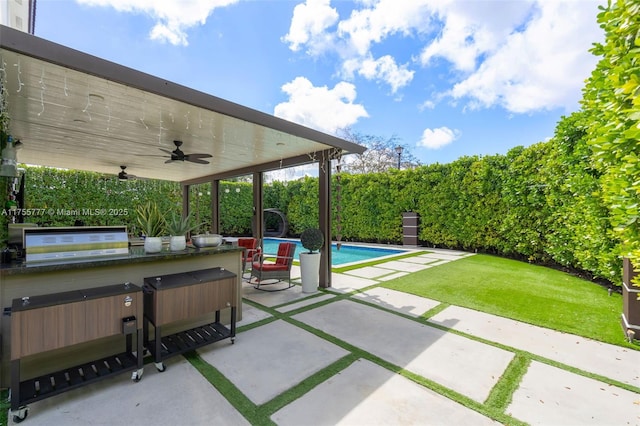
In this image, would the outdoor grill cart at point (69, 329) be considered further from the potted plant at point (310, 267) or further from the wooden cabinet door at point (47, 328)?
the potted plant at point (310, 267)

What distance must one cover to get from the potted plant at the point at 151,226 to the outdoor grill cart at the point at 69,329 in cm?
63

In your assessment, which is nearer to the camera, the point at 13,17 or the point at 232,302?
the point at 232,302

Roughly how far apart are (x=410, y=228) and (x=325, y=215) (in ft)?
22.2

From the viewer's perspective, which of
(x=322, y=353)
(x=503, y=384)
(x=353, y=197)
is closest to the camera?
(x=503, y=384)

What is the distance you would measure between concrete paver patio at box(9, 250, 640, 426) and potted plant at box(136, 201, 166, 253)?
4.09 feet

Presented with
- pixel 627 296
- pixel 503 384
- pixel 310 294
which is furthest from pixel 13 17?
pixel 627 296

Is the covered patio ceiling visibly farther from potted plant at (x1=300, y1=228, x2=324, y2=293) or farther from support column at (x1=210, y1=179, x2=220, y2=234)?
support column at (x1=210, y1=179, x2=220, y2=234)

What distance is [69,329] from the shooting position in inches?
83.0

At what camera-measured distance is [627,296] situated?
10.4ft

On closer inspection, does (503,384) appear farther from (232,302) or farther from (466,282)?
(466,282)

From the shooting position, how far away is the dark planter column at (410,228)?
11133 millimetres

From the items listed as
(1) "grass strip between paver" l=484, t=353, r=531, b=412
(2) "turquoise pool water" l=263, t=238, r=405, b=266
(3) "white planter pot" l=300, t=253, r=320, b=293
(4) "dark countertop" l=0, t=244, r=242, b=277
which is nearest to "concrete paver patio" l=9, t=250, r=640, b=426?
(1) "grass strip between paver" l=484, t=353, r=531, b=412

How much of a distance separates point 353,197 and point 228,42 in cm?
781

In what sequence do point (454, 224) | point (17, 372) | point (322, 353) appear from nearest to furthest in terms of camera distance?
point (17, 372) → point (322, 353) → point (454, 224)
